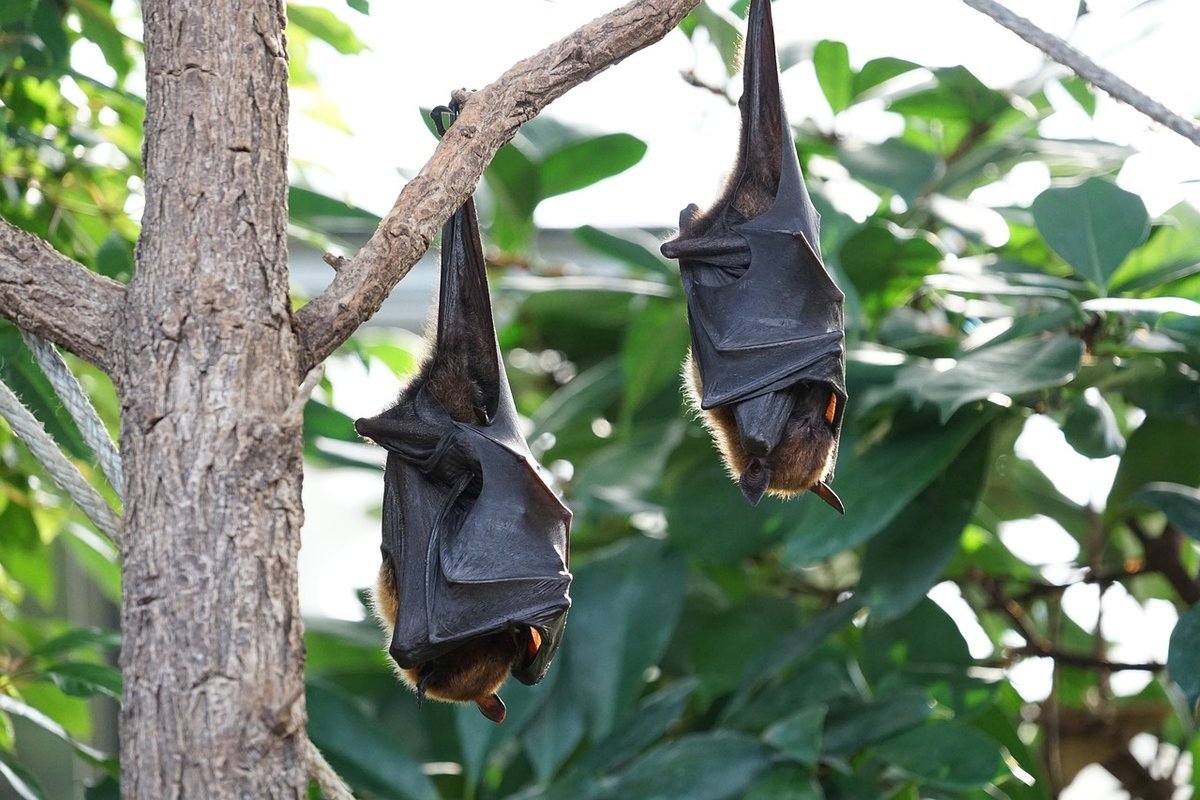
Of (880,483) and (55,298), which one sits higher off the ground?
(55,298)

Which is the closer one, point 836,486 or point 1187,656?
point 1187,656

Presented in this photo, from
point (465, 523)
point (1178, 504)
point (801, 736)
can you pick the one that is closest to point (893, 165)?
point (1178, 504)

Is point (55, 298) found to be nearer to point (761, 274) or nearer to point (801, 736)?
point (761, 274)

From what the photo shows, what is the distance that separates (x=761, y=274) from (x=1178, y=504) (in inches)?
30.0

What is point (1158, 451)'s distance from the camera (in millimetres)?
1929

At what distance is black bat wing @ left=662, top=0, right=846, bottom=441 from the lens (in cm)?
133

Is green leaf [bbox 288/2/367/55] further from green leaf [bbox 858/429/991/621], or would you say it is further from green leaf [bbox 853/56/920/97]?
green leaf [bbox 858/429/991/621]

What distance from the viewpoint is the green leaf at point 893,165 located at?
2.02m

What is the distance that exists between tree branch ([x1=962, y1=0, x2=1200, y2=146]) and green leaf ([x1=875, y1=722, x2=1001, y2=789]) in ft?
3.02

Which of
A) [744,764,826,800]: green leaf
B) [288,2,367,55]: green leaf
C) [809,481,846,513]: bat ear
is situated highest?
[288,2,367,55]: green leaf

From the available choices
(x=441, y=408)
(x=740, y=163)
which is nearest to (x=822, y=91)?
(x=740, y=163)

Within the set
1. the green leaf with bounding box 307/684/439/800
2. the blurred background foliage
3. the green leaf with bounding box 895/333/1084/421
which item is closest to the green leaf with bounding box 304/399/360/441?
the blurred background foliage

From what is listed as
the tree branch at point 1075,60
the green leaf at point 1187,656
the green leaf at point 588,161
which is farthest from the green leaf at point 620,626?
the tree branch at point 1075,60

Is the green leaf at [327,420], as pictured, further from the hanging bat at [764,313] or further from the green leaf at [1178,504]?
the green leaf at [1178,504]
